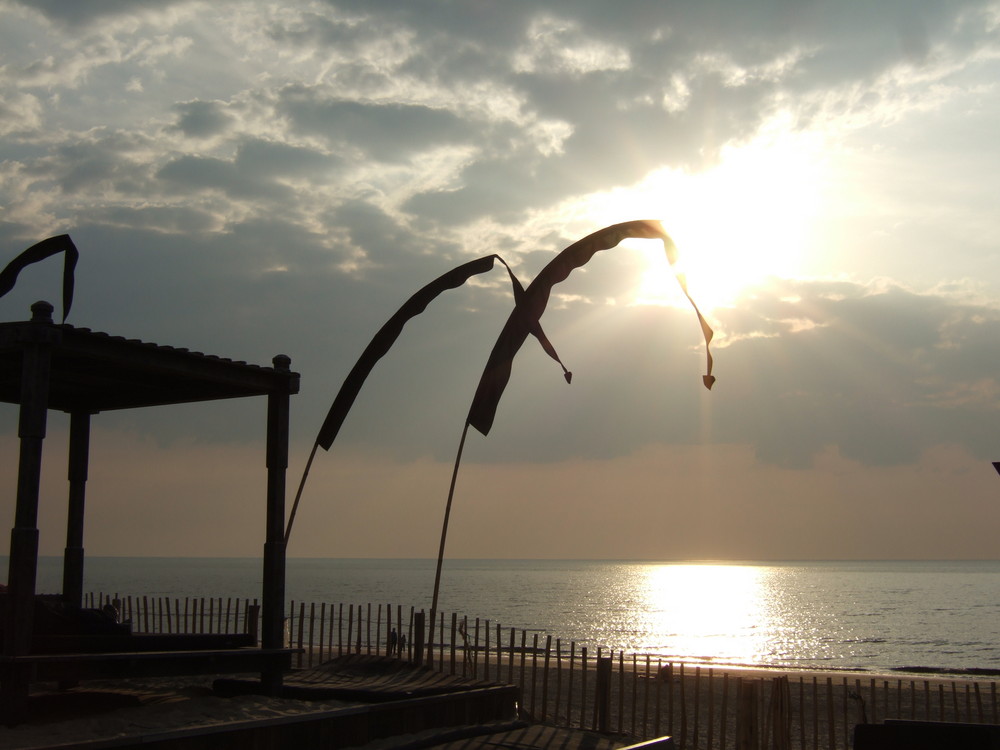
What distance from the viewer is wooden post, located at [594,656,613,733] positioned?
12.1 m

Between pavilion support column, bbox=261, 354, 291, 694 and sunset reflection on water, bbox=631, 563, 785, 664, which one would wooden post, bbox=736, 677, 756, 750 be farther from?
sunset reflection on water, bbox=631, 563, 785, 664

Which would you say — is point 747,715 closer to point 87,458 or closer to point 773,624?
point 87,458

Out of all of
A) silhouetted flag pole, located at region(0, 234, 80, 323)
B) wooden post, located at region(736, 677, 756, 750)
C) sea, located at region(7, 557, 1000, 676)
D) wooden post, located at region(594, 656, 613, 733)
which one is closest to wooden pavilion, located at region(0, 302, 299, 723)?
silhouetted flag pole, located at region(0, 234, 80, 323)

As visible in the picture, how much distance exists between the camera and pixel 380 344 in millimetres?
12055

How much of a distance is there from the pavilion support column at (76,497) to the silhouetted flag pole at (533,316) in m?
4.33

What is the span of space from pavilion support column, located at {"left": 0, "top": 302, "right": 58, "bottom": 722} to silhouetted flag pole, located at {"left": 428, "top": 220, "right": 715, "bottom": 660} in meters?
4.24

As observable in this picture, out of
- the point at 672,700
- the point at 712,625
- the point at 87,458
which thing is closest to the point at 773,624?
the point at 712,625

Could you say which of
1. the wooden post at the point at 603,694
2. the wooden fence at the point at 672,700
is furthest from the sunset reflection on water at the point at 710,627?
the wooden post at the point at 603,694

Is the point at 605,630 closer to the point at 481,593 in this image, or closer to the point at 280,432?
the point at 481,593

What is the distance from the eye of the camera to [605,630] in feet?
269

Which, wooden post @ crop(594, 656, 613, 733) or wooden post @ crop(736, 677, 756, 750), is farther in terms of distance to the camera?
wooden post @ crop(594, 656, 613, 733)

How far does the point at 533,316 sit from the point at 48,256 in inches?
217

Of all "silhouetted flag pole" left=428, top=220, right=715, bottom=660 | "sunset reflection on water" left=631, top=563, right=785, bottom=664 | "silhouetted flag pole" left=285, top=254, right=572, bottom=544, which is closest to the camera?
"silhouetted flag pole" left=428, top=220, right=715, bottom=660

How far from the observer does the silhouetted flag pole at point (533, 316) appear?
1052cm
